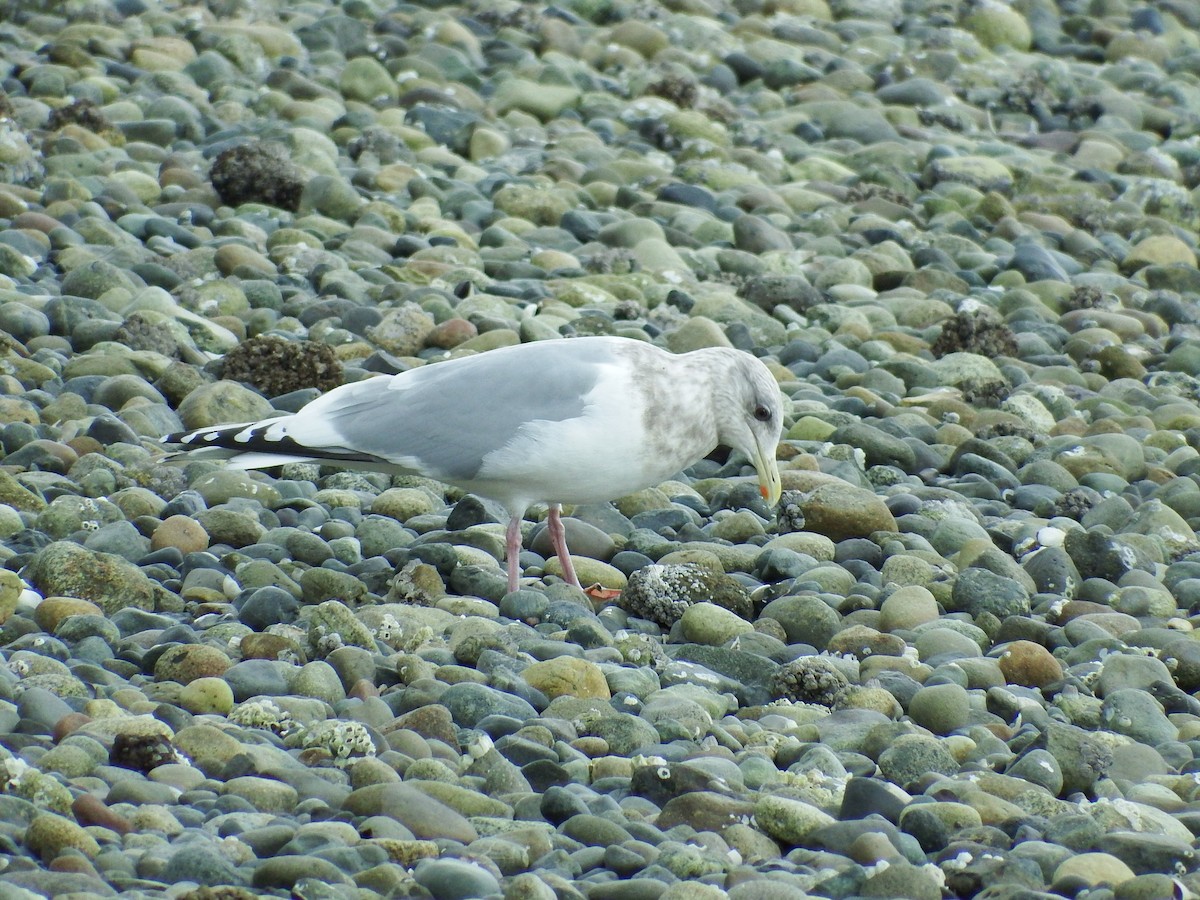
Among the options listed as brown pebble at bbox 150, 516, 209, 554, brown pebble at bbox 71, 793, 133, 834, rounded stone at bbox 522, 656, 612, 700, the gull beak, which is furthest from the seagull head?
brown pebble at bbox 71, 793, 133, 834

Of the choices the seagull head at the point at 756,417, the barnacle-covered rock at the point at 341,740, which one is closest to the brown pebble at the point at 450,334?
the seagull head at the point at 756,417

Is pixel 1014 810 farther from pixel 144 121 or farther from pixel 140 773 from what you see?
pixel 144 121

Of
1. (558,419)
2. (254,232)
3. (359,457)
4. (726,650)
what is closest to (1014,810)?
(726,650)

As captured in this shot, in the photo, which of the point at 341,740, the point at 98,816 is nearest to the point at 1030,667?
the point at 341,740

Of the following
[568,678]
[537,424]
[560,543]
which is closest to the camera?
[568,678]

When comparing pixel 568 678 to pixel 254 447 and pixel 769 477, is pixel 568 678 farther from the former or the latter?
pixel 254 447

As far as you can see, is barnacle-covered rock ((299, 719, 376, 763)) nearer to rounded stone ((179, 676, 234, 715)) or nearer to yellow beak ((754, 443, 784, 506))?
rounded stone ((179, 676, 234, 715))

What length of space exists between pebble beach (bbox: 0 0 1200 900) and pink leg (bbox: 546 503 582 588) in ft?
0.33

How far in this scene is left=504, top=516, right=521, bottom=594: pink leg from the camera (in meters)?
5.28

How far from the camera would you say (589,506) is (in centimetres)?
616

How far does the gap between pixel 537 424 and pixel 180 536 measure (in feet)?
4.31

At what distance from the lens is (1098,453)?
686 centimetres

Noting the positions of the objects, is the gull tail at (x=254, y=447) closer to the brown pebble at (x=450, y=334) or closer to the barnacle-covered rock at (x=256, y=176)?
the brown pebble at (x=450, y=334)

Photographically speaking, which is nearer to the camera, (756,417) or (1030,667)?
(1030,667)
